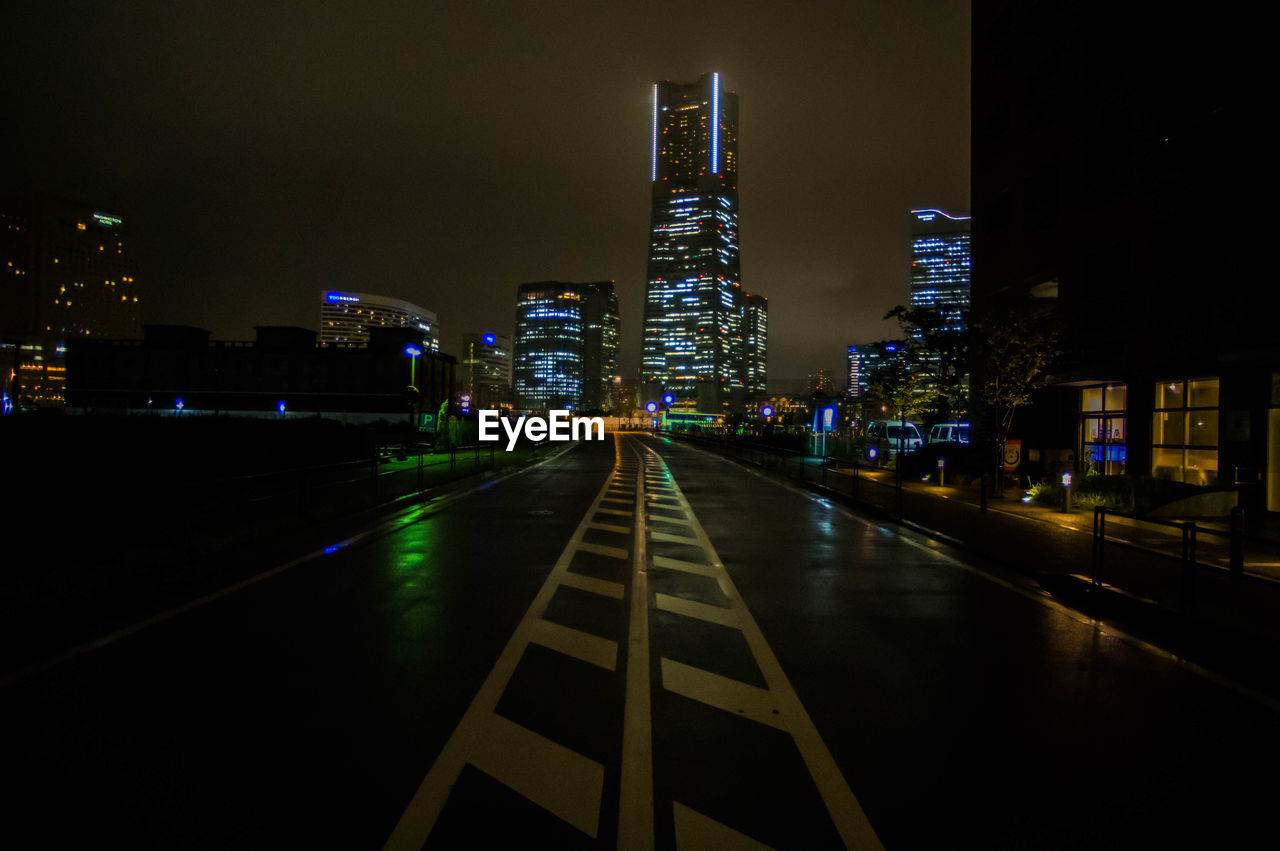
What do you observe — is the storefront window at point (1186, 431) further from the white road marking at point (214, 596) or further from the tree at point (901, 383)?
the white road marking at point (214, 596)

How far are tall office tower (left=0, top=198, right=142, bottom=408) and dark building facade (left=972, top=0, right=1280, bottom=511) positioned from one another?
166 m

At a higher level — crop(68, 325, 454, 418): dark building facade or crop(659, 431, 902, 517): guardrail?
crop(68, 325, 454, 418): dark building facade

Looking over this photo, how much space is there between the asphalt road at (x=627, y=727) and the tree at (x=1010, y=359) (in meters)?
14.7

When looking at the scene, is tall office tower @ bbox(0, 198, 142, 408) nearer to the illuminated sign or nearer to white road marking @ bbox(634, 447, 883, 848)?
white road marking @ bbox(634, 447, 883, 848)

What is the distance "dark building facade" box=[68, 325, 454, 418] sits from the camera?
84688mm

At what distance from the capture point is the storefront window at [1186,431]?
19406 mm

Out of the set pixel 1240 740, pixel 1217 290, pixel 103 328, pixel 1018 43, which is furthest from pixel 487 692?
pixel 103 328

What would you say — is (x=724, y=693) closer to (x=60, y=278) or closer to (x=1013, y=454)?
(x=1013, y=454)

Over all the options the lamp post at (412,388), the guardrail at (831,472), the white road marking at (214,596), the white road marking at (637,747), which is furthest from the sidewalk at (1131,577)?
the lamp post at (412,388)

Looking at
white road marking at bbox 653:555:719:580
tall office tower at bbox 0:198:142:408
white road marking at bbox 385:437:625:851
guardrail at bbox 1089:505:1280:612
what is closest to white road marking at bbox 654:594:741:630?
white road marking at bbox 653:555:719:580

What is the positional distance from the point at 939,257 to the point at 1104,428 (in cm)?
17953

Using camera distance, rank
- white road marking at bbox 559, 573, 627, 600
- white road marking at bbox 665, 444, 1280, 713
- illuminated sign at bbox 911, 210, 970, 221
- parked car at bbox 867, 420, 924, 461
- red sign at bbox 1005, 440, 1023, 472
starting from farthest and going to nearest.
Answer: illuminated sign at bbox 911, 210, 970, 221 < parked car at bbox 867, 420, 924, 461 < red sign at bbox 1005, 440, 1023, 472 < white road marking at bbox 559, 573, 627, 600 < white road marking at bbox 665, 444, 1280, 713

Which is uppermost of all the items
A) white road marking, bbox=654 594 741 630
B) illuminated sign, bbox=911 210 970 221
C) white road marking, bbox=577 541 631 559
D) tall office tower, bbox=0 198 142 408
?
illuminated sign, bbox=911 210 970 221

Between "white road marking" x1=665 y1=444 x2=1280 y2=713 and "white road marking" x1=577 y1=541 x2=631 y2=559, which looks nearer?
"white road marking" x1=665 y1=444 x2=1280 y2=713
